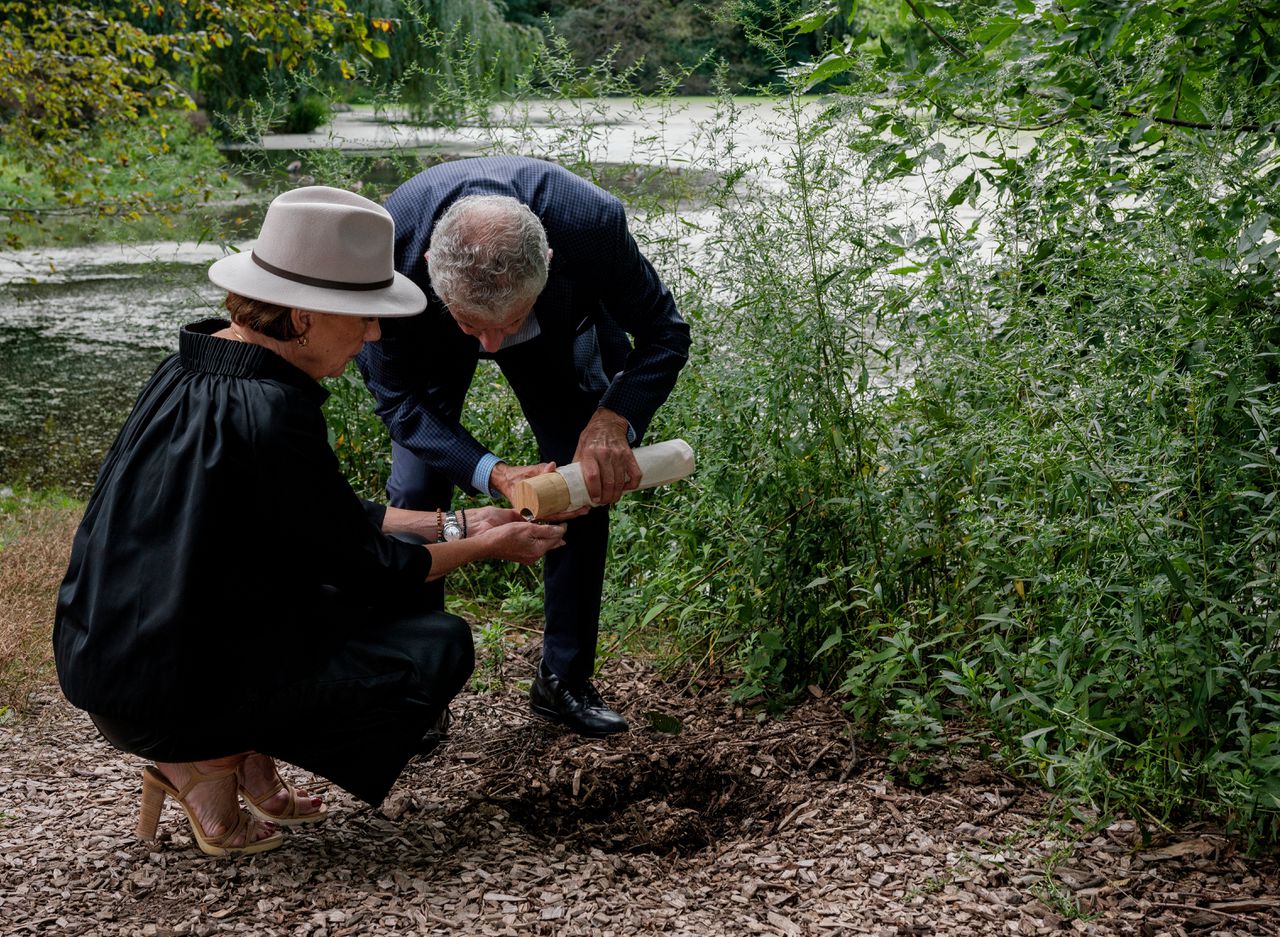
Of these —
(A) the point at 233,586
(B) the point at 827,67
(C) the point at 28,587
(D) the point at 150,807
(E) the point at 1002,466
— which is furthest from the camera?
(C) the point at 28,587

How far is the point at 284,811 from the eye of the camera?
2.80 meters

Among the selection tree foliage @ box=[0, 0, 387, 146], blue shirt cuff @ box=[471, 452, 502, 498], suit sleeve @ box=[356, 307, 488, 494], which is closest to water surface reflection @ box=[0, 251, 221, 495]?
tree foliage @ box=[0, 0, 387, 146]

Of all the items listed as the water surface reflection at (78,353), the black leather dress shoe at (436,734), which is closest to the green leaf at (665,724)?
the black leather dress shoe at (436,734)

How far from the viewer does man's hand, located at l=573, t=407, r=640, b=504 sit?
10.0 feet

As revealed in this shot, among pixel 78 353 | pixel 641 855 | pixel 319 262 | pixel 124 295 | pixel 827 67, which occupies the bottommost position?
pixel 641 855

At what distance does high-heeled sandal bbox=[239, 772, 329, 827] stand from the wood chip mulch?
31 millimetres

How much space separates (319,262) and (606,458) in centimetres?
92

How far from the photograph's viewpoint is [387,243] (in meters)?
2.64

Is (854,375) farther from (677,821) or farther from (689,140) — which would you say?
(677,821)

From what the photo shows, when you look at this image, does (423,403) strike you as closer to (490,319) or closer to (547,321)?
(547,321)

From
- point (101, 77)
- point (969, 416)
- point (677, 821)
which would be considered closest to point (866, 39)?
point (969, 416)

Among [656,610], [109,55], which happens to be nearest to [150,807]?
[656,610]

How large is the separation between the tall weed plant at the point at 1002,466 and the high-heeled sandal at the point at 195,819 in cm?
128

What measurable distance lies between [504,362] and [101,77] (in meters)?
4.67
